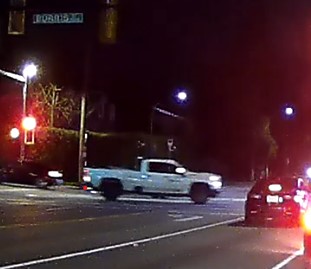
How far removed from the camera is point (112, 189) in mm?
39625

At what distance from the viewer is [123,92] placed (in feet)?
251

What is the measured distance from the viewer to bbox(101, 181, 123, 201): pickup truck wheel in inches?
1558

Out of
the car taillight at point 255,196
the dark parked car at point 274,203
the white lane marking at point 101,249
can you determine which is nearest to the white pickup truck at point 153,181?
the dark parked car at point 274,203

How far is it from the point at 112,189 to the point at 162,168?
7.82 feet

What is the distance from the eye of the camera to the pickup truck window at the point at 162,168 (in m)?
39.9

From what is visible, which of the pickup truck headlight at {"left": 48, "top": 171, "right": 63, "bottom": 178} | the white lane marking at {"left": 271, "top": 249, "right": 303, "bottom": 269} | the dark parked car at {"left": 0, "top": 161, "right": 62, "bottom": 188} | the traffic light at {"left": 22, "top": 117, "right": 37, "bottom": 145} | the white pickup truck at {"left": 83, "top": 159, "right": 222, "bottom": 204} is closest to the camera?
the white lane marking at {"left": 271, "top": 249, "right": 303, "bottom": 269}

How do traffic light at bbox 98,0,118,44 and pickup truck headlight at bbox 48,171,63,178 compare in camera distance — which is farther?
Answer: pickup truck headlight at bbox 48,171,63,178

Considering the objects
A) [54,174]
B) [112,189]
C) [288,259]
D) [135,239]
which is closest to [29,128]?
[54,174]

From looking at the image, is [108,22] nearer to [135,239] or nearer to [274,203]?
[135,239]

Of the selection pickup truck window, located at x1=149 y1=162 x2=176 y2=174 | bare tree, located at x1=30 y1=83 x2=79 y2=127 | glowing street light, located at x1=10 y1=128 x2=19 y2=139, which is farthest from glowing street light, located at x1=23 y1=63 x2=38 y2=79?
pickup truck window, located at x1=149 y1=162 x2=176 y2=174

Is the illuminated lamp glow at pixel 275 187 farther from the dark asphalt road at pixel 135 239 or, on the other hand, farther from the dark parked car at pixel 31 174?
the dark parked car at pixel 31 174

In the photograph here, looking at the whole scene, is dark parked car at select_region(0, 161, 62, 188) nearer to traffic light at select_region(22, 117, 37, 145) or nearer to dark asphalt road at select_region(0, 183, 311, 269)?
traffic light at select_region(22, 117, 37, 145)

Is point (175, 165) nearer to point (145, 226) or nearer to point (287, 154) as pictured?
point (145, 226)

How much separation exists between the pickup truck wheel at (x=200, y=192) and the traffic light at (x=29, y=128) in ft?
37.1
